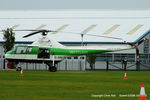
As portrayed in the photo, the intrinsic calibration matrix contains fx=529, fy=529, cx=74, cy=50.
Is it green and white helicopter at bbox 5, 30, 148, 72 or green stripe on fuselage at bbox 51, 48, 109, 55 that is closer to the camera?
green and white helicopter at bbox 5, 30, 148, 72

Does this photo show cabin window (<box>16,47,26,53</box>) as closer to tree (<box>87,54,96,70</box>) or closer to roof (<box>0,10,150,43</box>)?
tree (<box>87,54,96,70</box>)

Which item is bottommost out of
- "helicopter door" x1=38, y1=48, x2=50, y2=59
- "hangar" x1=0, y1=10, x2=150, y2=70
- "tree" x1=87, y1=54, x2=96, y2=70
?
"tree" x1=87, y1=54, x2=96, y2=70

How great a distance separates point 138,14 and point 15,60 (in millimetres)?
35965

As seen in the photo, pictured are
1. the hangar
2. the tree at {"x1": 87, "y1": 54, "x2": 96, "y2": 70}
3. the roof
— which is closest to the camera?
the tree at {"x1": 87, "y1": 54, "x2": 96, "y2": 70}

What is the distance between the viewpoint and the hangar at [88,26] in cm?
7700

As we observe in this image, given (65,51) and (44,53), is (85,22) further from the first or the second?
(44,53)

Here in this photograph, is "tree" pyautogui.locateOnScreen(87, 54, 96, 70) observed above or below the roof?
below

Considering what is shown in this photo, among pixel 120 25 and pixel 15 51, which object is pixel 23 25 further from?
pixel 15 51

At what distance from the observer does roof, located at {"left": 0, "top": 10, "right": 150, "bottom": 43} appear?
262 ft

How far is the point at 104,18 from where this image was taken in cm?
8912

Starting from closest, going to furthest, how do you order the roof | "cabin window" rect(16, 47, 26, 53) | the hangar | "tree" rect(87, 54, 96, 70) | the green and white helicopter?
the green and white helicopter, "cabin window" rect(16, 47, 26, 53), "tree" rect(87, 54, 96, 70), the hangar, the roof

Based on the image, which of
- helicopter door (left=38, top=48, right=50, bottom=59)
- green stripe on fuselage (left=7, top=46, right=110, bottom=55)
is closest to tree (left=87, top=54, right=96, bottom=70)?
green stripe on fuselage (left=7, top=46, right=110, bottom=55)

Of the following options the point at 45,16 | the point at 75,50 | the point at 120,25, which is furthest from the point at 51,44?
the point at 45,16

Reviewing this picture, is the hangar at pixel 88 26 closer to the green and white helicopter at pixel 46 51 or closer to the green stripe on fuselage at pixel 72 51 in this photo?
the green and white helicopter at pixel 46 51
